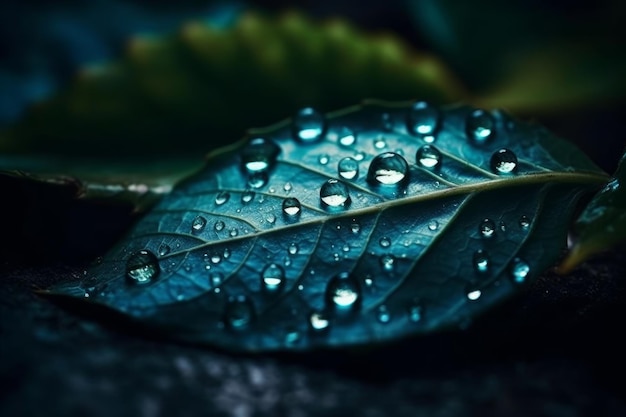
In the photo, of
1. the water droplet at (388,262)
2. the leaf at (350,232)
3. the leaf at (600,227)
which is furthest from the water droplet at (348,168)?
the leaf at (600,227)

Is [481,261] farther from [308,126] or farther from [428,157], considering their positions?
[308,126]

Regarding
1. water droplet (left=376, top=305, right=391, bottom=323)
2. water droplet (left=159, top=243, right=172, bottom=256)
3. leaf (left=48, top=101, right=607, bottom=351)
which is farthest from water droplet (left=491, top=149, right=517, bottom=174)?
water droplet (left=159, top=243, right=172, bottom=256)

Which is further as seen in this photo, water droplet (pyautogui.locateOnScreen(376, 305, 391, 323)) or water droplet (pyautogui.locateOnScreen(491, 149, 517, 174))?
water droplet (pyautogui.locateOnScreen(491, 149, 517, 174))

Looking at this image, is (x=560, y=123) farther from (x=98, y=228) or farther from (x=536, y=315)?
(x=98, y=228)

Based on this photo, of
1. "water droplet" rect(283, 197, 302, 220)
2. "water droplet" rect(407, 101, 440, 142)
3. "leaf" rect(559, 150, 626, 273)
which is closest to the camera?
"leaf" rect(559, 150, 626, 273)

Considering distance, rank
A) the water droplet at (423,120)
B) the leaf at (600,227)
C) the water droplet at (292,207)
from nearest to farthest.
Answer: the leaf at (600,227), the water droplet at (292,207), the water droplet at (423,120)

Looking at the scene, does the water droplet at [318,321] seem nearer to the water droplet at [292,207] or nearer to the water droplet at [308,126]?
the water droplet at [292,207]

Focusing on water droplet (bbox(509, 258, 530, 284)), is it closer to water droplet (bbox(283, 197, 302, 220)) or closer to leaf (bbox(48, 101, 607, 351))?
leaf (bbox(48, 101, 607, 351))
